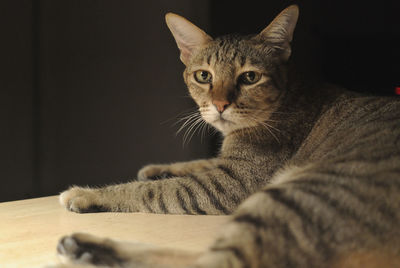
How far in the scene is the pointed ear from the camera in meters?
2.06

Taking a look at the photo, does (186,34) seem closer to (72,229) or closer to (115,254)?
(72,229)

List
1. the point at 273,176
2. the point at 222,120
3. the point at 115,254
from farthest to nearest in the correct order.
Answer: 1. the point at 222,120
2. the point at 273,176
3. the point at 115,254

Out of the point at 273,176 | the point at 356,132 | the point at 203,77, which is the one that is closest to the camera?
the point at 356,132

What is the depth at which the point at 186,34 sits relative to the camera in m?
2.12

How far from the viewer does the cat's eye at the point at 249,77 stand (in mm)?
1918

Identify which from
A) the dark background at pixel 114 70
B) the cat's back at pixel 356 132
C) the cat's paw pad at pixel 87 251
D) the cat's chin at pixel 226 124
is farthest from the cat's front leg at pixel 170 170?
the cat's paw pad at pixel 87 251

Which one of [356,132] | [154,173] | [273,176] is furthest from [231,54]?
[154,173]

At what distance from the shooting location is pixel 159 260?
1.09 metres

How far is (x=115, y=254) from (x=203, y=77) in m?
1.12

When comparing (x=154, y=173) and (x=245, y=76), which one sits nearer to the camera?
(x=245, y=76)

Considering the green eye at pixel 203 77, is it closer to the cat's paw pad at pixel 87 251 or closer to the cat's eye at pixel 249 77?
the cat's eye at pixel 249 77

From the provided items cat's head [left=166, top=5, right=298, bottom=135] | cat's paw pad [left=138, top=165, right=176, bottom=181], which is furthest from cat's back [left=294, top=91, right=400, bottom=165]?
cat's paw pad [left=138, top=165, right=176, bottom=181]

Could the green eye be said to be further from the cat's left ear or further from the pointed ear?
the cat's left ear

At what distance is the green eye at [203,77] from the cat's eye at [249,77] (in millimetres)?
167
